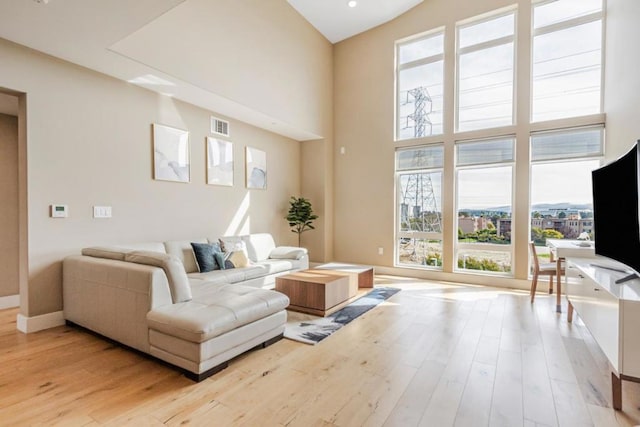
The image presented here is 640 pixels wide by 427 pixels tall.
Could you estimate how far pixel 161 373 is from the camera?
7.79ft

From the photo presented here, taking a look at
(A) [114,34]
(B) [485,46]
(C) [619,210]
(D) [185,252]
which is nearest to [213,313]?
(D) [185,252]

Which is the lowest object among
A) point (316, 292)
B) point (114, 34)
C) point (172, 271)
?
point (316, 292)

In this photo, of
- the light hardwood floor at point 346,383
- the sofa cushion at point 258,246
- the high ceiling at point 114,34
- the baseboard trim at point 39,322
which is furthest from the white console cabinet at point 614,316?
the baseboard trim at point 39,322

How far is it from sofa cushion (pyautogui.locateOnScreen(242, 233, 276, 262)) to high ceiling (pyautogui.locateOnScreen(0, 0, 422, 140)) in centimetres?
199

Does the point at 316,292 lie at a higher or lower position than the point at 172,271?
lower

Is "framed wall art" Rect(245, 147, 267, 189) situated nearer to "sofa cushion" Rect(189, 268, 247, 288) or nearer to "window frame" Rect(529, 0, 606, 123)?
"sofa cushion" Rect(189, 268, 247, 288)

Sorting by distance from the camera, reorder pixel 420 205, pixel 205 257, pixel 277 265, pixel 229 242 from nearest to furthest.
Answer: pixel 205 257 → pixel 229 242 → pixel 277 265 → pixel 420 205

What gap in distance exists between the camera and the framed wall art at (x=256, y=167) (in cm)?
564

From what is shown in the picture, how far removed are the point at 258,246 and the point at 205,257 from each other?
1.27 metres

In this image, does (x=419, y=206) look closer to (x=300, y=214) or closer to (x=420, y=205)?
(x=420, y=205)

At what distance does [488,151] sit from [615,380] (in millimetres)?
4107

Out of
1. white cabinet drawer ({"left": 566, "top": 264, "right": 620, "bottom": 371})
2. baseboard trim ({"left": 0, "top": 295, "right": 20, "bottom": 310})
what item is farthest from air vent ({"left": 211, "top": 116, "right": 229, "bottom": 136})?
white cabinet drawer ({"left": 566, "top": 264, "right": 620, "bottom": 371})

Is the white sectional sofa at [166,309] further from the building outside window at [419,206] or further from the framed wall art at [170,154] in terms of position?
the building outside window at [419,206]

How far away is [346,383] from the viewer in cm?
225
